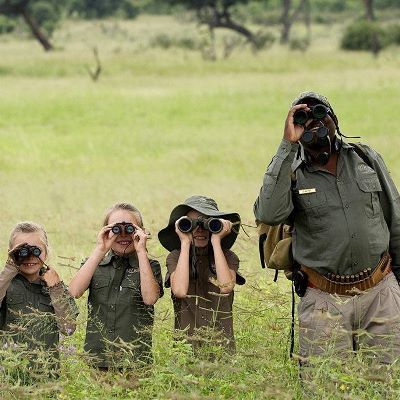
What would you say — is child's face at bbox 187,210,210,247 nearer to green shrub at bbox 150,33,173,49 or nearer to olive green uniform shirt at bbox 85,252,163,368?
olive green uniform shirt at bbox 85,252,163,368

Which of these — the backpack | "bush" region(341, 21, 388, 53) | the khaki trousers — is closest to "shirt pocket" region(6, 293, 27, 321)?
the backpack

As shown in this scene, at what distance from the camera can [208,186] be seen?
16984 mm

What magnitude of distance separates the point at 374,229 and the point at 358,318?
435 mm

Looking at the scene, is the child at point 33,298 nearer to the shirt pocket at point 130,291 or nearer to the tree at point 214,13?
the shirt pocket at point 130,291

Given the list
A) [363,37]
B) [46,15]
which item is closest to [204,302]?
[363,37]

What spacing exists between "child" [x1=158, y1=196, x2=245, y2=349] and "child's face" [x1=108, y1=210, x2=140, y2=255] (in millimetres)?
203

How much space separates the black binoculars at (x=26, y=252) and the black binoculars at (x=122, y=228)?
416 millimetres

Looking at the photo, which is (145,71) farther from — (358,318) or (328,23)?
(328,23)

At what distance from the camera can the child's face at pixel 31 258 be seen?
587 cm

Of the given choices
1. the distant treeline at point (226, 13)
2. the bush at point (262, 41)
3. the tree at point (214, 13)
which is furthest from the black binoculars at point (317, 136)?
the tree at point (214, 13)

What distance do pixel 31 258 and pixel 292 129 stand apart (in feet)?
4.65

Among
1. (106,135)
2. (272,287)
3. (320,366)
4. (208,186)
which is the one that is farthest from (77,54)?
(320,366)

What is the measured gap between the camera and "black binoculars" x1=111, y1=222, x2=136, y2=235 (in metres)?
6.02

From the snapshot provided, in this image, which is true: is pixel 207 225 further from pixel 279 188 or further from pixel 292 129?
pixel 292 129
